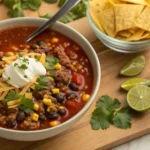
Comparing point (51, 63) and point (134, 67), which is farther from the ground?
point (51, 63)

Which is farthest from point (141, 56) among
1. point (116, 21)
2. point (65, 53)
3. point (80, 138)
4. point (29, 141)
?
point (29, 141)

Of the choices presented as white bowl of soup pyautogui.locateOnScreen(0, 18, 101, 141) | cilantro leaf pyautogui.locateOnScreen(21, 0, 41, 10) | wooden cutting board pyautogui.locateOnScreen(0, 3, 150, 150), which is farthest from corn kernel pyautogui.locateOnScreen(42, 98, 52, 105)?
cilantro leaf pyautogui.locateOnScreen(21, 0, 41, 10)

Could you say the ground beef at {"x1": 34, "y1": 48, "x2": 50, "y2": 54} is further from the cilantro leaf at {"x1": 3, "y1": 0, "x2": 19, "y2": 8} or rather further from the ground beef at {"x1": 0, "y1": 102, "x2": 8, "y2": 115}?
the cilantro leaf at {"x1": 3, "y1": 0, "x2": 19, "y2": 8}

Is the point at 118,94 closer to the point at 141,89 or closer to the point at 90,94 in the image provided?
the point at 141,89

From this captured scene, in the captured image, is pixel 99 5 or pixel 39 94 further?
pixel 99 5

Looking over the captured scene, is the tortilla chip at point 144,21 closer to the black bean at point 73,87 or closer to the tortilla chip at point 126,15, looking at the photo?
the tortilla chip at point 126,15

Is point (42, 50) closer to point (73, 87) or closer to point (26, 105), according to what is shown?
point (73, 87)

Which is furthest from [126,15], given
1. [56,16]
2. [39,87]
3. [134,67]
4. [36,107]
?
[36,107]
